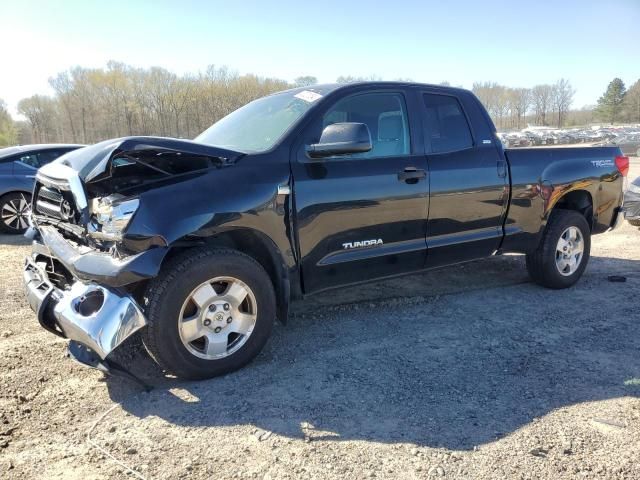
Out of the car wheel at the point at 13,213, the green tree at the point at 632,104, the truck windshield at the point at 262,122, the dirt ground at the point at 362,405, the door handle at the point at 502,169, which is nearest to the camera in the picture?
the dirt ground at the point at 362,405

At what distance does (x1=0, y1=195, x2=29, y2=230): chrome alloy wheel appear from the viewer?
331 inches

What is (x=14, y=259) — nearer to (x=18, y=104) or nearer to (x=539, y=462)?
(x=539, y=462)

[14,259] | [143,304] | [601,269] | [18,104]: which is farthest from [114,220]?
[18,104]

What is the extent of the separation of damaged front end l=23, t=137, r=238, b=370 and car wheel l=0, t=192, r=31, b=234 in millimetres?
6019

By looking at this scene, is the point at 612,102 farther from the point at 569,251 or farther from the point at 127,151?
the point at 127,151

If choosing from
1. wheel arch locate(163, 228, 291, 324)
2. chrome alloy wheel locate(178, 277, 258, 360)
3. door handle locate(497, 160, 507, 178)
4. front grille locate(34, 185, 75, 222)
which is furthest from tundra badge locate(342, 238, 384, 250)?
front grille locate(34, 185, 75, 222)

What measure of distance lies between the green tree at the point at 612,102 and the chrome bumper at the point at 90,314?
11663cm

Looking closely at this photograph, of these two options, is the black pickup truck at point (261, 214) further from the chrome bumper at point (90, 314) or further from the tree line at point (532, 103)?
the tree line at point (532, 103)

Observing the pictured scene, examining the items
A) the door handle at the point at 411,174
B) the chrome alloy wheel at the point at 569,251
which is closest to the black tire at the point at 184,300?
the door handle at the point at 411,174

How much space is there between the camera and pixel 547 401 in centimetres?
291

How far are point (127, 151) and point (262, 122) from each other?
1331 millimetres

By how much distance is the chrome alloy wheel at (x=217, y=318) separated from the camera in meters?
3.02

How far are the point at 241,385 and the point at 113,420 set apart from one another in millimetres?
757

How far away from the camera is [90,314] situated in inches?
112
